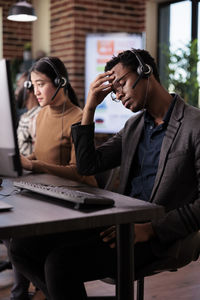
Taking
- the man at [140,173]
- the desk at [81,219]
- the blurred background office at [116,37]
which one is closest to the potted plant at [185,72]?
the blurred background office at [116,37]

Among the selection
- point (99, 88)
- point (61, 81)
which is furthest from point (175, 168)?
point (61, 81)

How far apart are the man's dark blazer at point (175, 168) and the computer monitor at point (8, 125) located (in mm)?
515

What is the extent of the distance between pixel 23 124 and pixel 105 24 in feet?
8.72

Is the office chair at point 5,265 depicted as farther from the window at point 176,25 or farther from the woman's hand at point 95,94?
the window at point 176,25

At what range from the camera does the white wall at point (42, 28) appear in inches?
229

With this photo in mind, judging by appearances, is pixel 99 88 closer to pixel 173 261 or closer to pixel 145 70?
pixel 145 70

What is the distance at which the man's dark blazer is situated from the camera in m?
1.56

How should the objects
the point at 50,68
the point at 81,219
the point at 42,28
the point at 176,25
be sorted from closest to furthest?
the point at 81,219
the point at 50,68
the point at 176,25
the point at 42,28

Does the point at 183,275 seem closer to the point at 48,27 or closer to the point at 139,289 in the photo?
the point at 139,289

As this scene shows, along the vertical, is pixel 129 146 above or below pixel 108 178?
above

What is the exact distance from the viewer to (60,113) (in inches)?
95.0

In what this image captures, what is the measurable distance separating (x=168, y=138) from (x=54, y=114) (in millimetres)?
904

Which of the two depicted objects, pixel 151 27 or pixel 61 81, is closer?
pixel 61 81

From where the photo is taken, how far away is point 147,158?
71.7 inches
